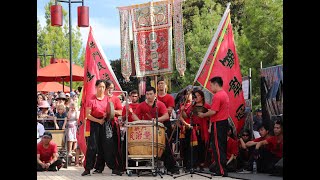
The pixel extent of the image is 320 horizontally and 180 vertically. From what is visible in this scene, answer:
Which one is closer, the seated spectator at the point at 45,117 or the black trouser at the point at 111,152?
the black trouser at the point at 111,152

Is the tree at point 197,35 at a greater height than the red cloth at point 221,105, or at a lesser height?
greater

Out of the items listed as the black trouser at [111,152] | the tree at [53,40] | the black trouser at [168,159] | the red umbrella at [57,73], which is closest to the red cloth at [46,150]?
the black trouser at [111,152]

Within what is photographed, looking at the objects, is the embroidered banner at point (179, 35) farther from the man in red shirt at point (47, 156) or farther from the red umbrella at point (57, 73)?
the red umbrella at point (57, 73)

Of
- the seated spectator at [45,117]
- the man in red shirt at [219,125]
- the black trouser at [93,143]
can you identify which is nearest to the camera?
the man in red shirt at [219,125]

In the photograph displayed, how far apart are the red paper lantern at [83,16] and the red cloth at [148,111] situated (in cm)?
784

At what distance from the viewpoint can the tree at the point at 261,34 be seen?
3438cm

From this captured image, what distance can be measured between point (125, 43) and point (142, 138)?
8.56 feet

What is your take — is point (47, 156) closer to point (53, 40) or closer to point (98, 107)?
point (98, 107)

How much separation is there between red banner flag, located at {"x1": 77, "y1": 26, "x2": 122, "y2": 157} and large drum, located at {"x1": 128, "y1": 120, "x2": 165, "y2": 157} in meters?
2.17

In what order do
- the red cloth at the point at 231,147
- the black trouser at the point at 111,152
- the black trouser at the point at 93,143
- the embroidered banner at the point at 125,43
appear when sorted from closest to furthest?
the black trouser at the point at 93,143 < the black trouser at the point at 111,152 < the red cloth at the point at 231,147 < the embroidered banner at the point at 125,43

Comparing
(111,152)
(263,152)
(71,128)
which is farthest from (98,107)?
(71,128)

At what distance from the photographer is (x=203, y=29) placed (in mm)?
42594

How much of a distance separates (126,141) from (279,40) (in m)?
22.5
